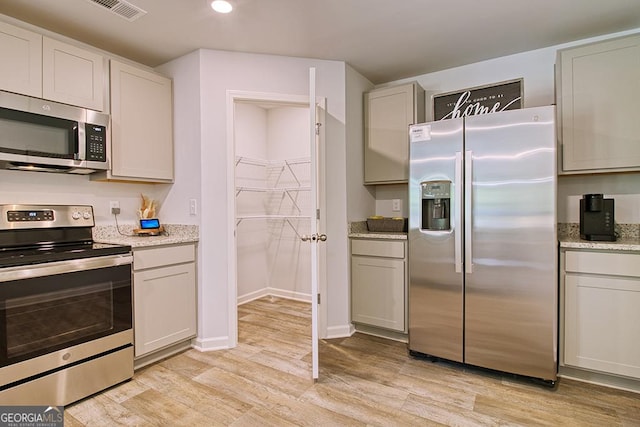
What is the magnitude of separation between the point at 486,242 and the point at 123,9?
2.85 metres

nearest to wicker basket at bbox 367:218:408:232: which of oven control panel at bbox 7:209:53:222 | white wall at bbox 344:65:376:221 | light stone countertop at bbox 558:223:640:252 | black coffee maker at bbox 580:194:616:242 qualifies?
white wall at bbox 344:65:376:221

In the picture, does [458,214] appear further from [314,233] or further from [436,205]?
[314,233]

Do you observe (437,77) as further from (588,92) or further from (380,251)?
(380,251)

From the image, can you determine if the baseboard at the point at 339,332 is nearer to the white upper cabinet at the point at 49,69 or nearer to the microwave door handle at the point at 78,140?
the microwave door handle at the point at 78,140

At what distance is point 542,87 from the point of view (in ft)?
8.99

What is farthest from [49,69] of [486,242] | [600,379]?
[600,379]

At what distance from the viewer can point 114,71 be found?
2.42m

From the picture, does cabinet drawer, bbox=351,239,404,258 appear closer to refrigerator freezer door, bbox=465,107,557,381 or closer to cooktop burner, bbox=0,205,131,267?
refrigerator freezer door, bbox=465,107,557,381

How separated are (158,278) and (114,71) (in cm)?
158

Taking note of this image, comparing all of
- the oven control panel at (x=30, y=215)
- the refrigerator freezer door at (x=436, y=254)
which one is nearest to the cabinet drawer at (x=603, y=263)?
the refrigerator freezer door at (x=436, y=254)

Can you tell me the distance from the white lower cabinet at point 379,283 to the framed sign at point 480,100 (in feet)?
4.19

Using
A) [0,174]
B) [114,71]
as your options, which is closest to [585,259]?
[114,71]

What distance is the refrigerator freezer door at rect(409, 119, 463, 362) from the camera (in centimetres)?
233

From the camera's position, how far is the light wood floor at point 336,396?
1.80 metres
